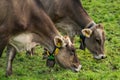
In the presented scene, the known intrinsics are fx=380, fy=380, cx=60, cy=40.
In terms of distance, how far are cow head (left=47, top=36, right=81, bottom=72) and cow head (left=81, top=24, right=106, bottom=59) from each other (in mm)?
1692

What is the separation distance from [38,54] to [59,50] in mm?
2643

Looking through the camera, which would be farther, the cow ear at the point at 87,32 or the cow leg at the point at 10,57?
the cow ear at the point at 87,32

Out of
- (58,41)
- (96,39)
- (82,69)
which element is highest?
(58,41)

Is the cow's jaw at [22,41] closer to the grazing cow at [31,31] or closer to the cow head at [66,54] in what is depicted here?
the grazing cow at [31,31]

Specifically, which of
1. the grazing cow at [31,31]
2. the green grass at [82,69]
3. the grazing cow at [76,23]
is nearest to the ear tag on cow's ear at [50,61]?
the green grass at [82,69]

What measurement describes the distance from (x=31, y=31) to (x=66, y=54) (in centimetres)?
101

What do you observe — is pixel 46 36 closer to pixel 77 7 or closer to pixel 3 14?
pixel 3 14

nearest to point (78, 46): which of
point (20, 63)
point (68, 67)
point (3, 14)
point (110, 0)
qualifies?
point (20, 63)

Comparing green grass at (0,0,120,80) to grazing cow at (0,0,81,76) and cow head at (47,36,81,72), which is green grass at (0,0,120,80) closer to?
cow head at (47,36,81,72)

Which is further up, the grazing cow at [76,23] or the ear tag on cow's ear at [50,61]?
the grazing cow at [76,23]

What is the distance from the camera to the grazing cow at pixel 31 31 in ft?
28.8

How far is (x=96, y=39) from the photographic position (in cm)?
1093

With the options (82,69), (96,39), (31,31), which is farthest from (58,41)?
(96,39)

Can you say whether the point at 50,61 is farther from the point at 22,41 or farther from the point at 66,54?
the point at 22,41
